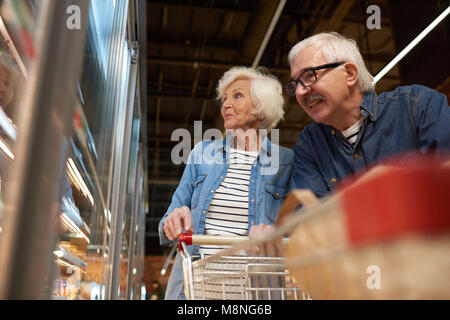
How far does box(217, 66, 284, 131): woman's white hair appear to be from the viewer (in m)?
1.87

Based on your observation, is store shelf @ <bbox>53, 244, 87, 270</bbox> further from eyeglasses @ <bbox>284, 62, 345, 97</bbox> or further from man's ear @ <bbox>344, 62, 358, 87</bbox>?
man's ear @ <bbox>344, 62, 358, 87</bbox>

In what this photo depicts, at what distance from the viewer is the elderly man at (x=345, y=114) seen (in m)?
1.36

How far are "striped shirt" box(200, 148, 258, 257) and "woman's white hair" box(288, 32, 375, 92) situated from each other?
0.55m

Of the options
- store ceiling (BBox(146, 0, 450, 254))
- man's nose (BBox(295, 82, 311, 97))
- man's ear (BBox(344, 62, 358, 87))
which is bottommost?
man's nose (BBox(295, 82, 311, 97))

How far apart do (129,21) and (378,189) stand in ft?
10.4

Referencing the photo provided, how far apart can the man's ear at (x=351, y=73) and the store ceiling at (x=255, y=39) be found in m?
1.36

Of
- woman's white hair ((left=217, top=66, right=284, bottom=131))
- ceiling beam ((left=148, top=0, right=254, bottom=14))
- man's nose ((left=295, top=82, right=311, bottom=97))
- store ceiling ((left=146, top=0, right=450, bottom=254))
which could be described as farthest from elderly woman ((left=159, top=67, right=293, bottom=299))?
ceiling beam ((left=148, top=0, right=254, bottom=14))

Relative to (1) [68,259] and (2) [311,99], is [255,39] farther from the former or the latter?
(1) [68,259]

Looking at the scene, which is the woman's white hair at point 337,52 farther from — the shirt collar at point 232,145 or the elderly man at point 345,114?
the shirt collar at point 232,145

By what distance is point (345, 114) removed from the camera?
56.4 inches

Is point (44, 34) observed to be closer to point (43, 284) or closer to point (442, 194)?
point (43, 284)

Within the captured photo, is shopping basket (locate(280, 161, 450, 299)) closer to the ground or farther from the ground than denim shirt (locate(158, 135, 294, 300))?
closer to the ground

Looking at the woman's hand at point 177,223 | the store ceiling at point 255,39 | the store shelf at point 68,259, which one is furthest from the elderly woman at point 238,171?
the store ceiling at point 255,39

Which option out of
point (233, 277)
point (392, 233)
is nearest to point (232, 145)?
point (233, 277)
